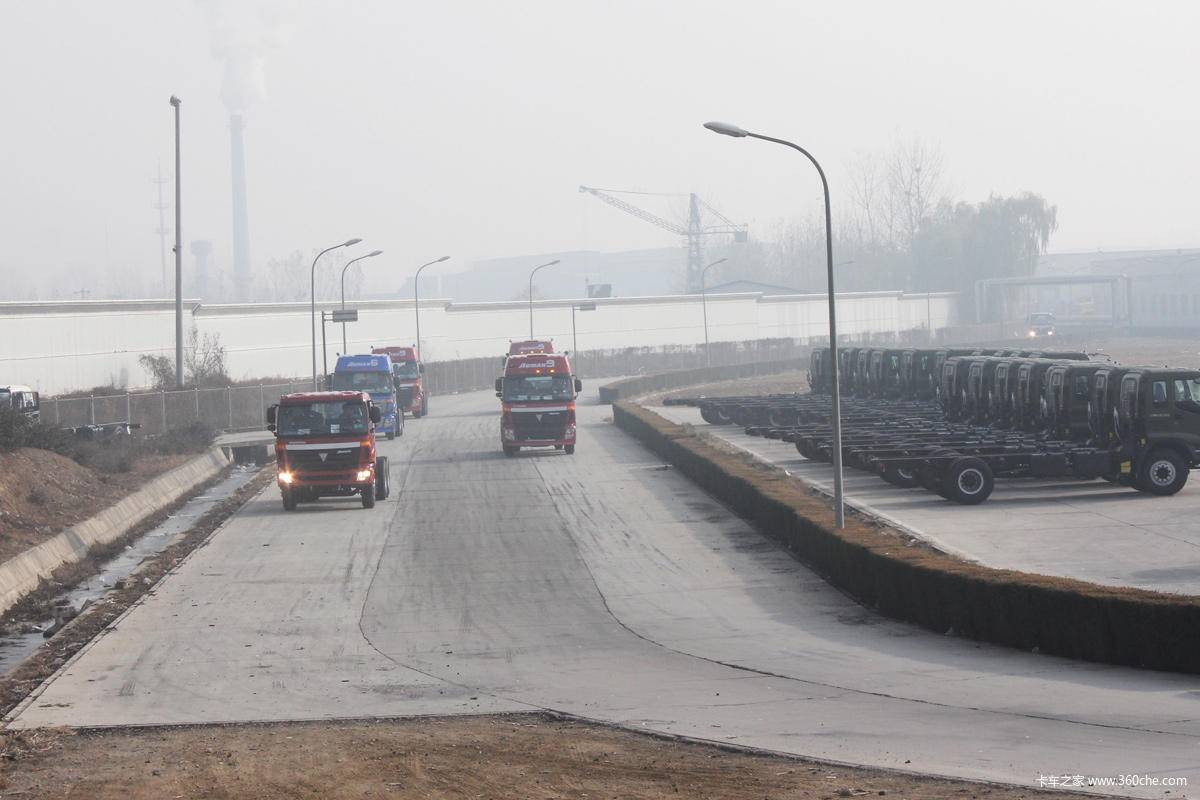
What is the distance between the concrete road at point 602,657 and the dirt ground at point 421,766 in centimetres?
57

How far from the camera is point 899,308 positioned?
132 meters

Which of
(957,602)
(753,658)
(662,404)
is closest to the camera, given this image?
(753,658)

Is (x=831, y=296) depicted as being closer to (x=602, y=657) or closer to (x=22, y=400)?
(x=602, y=657)

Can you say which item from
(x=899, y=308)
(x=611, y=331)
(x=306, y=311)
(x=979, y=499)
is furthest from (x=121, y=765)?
(x=899, y=308)

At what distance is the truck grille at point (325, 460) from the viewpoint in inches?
1253

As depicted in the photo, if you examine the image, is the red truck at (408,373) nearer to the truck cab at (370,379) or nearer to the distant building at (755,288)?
the truck cab at (370,379)

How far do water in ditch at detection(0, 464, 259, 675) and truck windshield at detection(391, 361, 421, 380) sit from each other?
18821 millimetres

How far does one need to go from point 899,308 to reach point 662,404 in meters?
67.9

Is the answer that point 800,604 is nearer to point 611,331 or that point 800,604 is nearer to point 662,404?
point 662,404

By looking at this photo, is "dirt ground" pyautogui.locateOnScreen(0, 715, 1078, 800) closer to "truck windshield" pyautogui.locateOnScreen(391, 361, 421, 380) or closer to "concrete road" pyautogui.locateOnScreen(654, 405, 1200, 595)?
"concrete road" pyautogui.locateOnScreen(654, 405, 1200, 595)

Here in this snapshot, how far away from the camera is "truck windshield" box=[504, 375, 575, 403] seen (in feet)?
143

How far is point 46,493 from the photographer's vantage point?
3291 cm

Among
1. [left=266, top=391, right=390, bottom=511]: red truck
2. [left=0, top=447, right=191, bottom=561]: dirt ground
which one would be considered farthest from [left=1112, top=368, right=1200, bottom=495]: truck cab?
[left=0, top=447, right=191, bottom=561]: dirt ground

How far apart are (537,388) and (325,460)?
12736 millimetres
